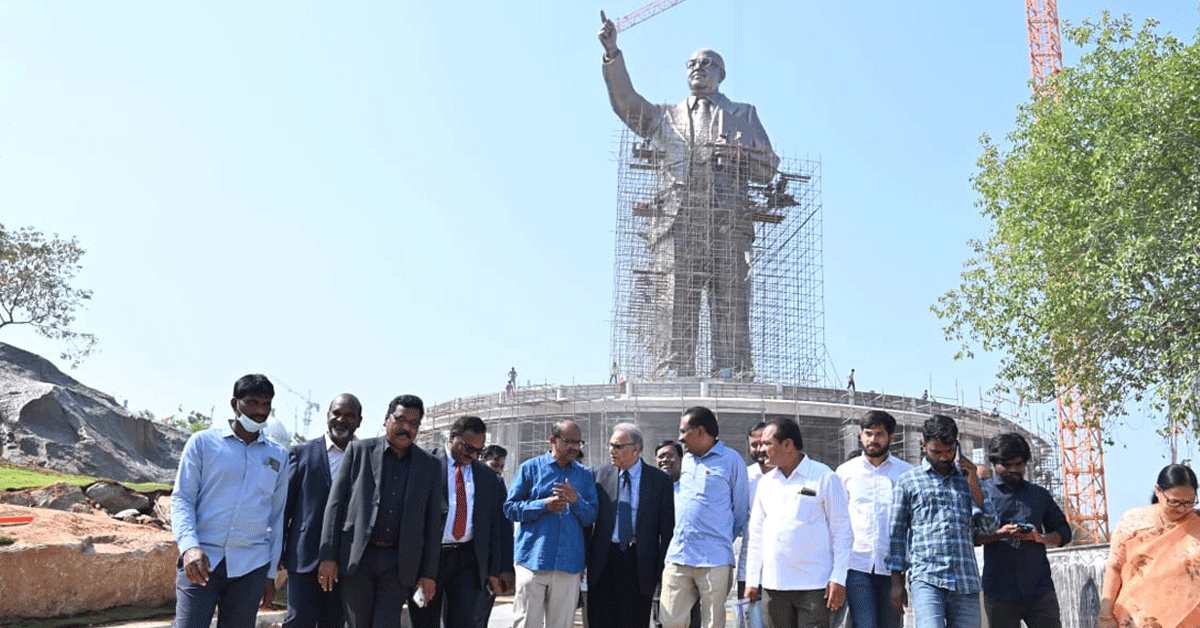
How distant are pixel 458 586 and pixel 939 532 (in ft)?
9.81

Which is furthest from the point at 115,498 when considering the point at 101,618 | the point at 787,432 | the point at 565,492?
the point at 787,432

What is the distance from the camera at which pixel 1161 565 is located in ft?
17.0

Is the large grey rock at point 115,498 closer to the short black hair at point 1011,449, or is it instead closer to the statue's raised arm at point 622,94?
the short black hair at point 1011,449

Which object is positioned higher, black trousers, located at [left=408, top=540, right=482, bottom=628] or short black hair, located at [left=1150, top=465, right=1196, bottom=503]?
short black hair, located at [left=1150, top=465, right=1196, bottom=503]

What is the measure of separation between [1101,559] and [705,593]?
9.31 ft

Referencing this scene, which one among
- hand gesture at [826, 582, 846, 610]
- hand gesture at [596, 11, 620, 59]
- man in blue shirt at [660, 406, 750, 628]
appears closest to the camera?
hand gesture at [826, 582, 846, 610]

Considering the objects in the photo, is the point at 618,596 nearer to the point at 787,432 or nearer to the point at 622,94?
the point at 787,432

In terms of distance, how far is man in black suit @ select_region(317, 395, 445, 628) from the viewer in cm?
568

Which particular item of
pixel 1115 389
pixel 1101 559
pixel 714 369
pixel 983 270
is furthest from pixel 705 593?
pixel 714 369

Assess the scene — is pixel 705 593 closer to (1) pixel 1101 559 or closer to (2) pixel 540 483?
(2) pixel 540 483

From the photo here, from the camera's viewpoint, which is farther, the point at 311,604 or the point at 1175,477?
the point at 311,604

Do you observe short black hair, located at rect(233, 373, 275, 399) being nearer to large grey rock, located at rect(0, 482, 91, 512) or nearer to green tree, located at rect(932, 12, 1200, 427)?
large grey rock, located at rect(0, 482, 91, 512)

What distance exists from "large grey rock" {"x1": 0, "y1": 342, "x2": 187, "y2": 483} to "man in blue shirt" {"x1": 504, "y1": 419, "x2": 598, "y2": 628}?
43.3 ft

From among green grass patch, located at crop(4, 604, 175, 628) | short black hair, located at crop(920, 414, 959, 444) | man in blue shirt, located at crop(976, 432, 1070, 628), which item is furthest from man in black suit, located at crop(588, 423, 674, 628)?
green grass patch, located at crop(4, 604, 175, 628)
